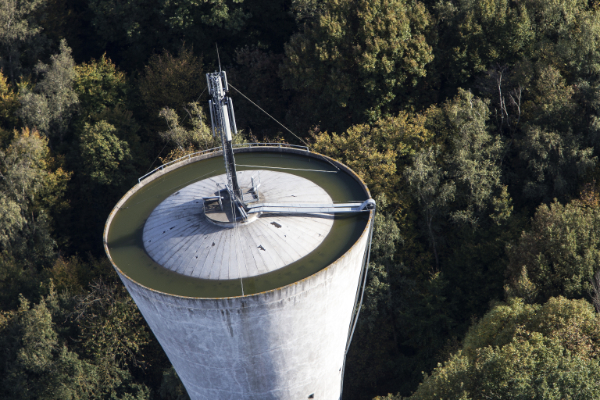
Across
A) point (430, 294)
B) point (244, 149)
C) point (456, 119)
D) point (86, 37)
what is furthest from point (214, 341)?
point (86, 37)

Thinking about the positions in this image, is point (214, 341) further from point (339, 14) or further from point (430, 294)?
point (339, 14)

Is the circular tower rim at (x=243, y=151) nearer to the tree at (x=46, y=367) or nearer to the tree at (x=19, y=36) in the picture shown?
the tree at (x=46, y=367)

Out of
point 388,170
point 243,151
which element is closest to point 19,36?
point 243,151

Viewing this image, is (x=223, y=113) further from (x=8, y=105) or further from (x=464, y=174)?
(x=8, y=105)

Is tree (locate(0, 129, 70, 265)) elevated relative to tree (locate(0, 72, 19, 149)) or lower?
lower

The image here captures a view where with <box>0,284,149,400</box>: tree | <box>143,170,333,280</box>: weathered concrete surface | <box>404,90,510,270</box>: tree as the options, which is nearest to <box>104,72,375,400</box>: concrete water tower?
<box>143,170,333,280</box>: weathered concrete surface

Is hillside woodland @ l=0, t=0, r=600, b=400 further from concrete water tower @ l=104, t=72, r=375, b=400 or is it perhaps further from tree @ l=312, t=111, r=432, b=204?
concrete water tower @ l=104, t=72, r=375, b=400
